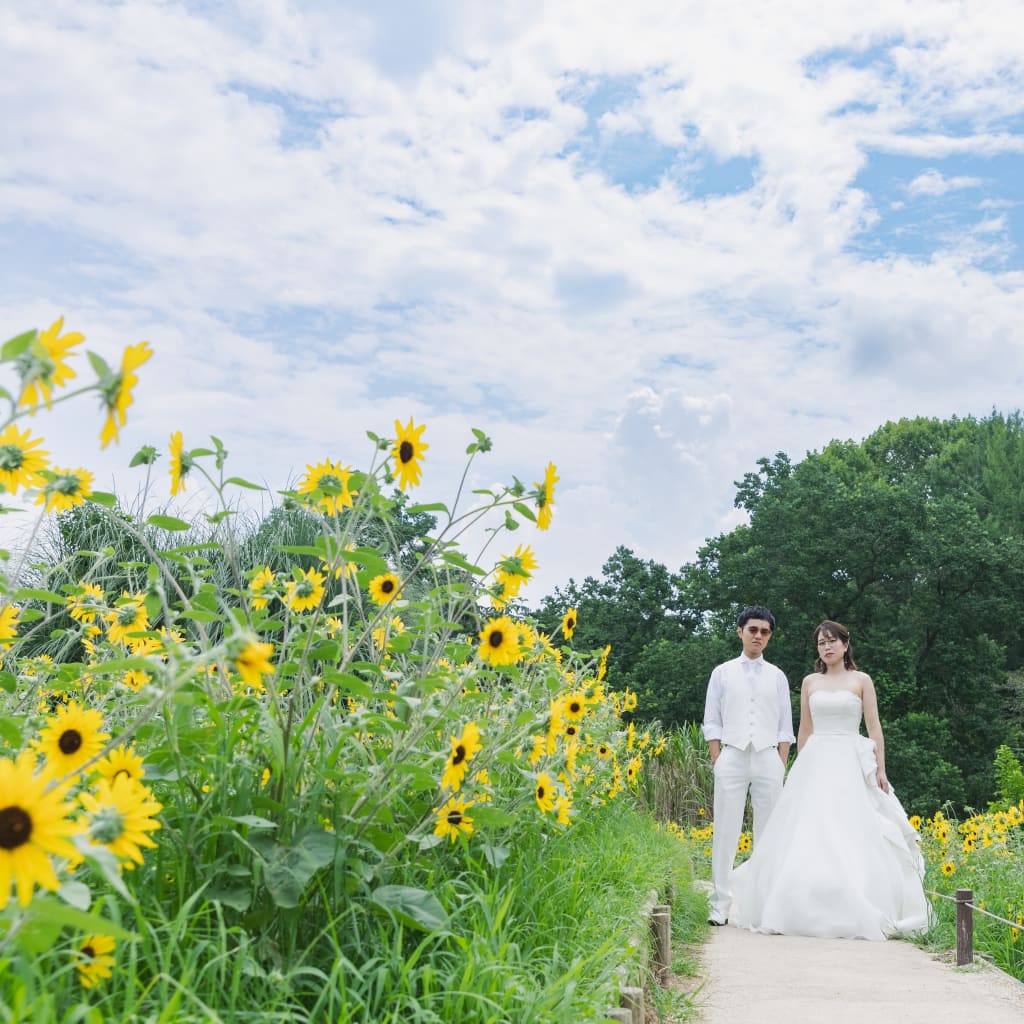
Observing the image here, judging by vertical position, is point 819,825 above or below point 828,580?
below

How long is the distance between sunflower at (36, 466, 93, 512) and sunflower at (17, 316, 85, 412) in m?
0.62

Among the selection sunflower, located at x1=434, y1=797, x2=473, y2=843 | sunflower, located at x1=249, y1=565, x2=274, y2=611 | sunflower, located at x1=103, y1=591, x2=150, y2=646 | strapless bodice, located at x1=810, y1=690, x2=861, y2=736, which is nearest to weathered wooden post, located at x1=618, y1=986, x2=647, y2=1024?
sunflower, located at x1=434, y1=797, x2=473, y2=843

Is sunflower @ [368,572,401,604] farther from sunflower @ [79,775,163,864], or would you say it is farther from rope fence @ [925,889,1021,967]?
rope fence @ [925,889,1021,967]

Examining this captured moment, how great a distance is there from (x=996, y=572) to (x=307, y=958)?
2188cm

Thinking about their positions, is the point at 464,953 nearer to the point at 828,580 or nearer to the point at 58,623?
the point at 58,623

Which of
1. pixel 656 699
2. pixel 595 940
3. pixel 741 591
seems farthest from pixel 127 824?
pixel 741 591

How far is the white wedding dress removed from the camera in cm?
552

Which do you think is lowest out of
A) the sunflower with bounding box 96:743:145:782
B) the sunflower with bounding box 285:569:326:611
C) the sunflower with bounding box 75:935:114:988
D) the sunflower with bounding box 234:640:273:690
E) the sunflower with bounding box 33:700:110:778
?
the sunflower with bounding box 75:935:114:988

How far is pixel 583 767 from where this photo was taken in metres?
5.02

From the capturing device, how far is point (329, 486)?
2242 millimetres

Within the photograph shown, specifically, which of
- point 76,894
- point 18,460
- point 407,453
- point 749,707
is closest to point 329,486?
point 407,453

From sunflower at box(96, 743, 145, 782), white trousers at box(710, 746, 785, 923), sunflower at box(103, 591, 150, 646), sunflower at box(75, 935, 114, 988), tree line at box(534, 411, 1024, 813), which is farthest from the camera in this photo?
tree line at box(534, 411, 1024, 813)

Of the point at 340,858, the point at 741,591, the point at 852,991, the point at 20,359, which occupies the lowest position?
the point at 852,991

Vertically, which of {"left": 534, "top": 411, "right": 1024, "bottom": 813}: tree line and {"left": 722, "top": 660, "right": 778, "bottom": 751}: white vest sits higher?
{"left": 534, "top": 411, "right": 1024, "bottom": 813}: tree line
